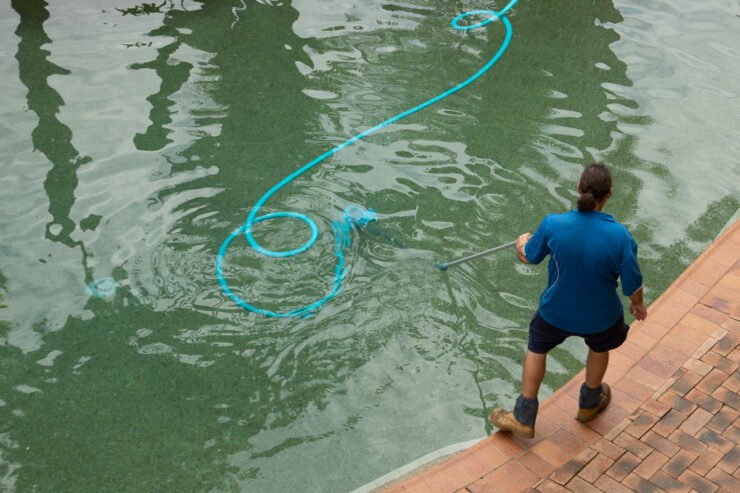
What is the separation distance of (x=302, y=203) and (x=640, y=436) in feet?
9.14

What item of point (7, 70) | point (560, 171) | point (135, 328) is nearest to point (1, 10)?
point (7, 70)

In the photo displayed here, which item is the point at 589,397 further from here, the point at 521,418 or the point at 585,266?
the point at 585,266

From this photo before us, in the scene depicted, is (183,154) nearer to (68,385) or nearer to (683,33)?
(68,385)

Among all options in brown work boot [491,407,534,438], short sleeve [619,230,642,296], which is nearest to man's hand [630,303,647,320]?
short sleeve [619,230,642,296]

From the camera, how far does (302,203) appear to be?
4930mm

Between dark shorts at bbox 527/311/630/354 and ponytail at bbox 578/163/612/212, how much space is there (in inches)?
23.7

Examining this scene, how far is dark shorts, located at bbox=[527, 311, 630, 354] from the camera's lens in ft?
10.2

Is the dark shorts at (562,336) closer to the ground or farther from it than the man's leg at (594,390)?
farther from it

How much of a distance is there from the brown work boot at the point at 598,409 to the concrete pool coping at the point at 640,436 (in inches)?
1.4

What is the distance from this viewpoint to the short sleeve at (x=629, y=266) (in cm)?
285

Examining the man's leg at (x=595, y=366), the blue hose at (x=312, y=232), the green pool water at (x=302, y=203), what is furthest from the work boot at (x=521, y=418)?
the blue hose at (x=312, y=232)

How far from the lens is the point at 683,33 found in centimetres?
729

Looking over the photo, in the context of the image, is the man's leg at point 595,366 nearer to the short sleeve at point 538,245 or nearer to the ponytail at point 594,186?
the short sleeve at point 538,245

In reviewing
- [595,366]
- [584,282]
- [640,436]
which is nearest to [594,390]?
[595,366]
